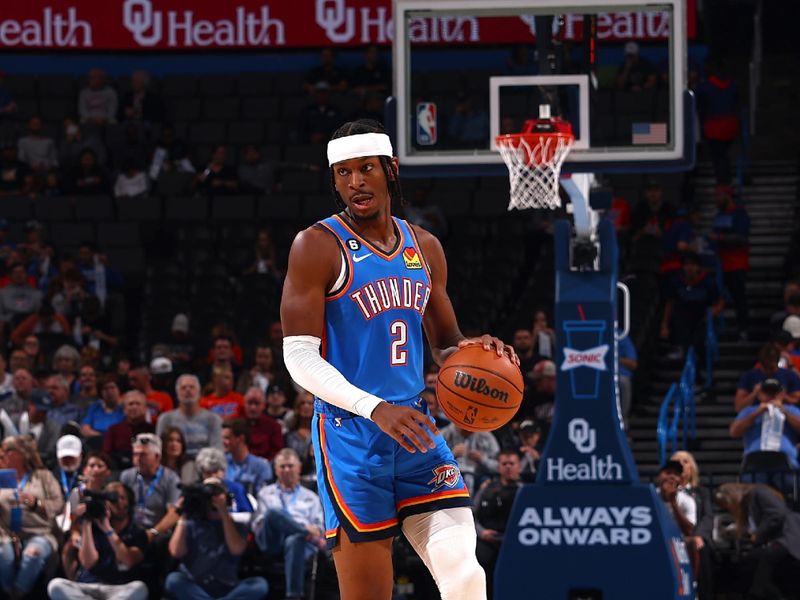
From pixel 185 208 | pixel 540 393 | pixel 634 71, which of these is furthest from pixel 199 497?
pixel 634 71

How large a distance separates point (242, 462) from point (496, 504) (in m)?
1.97

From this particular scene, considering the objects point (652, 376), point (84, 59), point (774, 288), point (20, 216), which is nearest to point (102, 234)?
point (20, 216)

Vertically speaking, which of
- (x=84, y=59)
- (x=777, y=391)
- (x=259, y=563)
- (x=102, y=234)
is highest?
(x=84, y=59)

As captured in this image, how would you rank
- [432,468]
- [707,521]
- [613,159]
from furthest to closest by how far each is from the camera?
1. [707,521]
2. [613,159]
3. [432,468]

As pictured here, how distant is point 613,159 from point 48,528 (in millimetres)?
4965

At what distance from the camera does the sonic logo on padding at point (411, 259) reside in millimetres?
5375

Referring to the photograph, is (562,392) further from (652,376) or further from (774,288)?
(774,288)

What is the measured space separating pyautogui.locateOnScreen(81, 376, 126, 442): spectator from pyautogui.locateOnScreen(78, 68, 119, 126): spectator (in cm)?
636

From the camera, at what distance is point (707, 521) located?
1135 centimetres

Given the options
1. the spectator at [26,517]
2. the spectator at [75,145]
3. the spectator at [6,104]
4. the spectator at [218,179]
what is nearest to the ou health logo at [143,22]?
the spectator at [75,145]

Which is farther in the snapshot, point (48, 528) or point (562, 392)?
point (48, 528)

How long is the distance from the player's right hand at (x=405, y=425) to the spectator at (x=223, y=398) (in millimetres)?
8251

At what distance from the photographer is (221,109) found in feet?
62.7

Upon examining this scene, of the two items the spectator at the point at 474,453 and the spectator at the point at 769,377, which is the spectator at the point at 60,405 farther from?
the spectator at the point at 769,377
